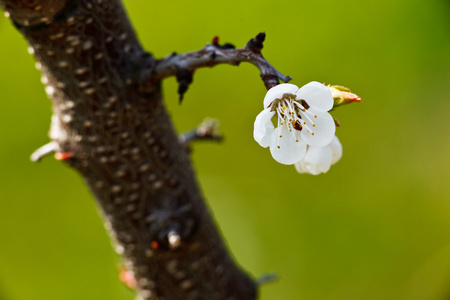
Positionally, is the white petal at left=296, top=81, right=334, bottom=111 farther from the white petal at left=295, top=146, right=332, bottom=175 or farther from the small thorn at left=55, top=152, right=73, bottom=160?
the small thorn at left=55, top=152, right=73, bottom=160

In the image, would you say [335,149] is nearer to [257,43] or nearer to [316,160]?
[316,160]

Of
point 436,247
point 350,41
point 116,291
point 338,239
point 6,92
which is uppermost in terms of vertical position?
point 6,92

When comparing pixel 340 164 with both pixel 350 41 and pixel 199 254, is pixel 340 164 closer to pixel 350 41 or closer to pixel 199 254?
pixel 350 41

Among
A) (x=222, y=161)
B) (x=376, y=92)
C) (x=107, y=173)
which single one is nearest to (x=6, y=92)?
(x=222, y=161)

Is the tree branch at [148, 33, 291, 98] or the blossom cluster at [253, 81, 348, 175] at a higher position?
the tree branch at [148, 33, 291, 98]

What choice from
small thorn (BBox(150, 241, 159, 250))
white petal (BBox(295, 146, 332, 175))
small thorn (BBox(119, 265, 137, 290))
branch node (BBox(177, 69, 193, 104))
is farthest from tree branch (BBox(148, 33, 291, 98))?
small thorn (BBox(119, 265, 137, 290))

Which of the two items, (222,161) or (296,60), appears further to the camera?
(222,161)

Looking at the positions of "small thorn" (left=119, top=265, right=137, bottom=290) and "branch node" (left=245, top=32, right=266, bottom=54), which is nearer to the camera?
"branch node" (left=245, top=32, right=266, bottom=54)

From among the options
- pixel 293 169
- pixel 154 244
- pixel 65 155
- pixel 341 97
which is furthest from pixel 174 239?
pixel 293 169
